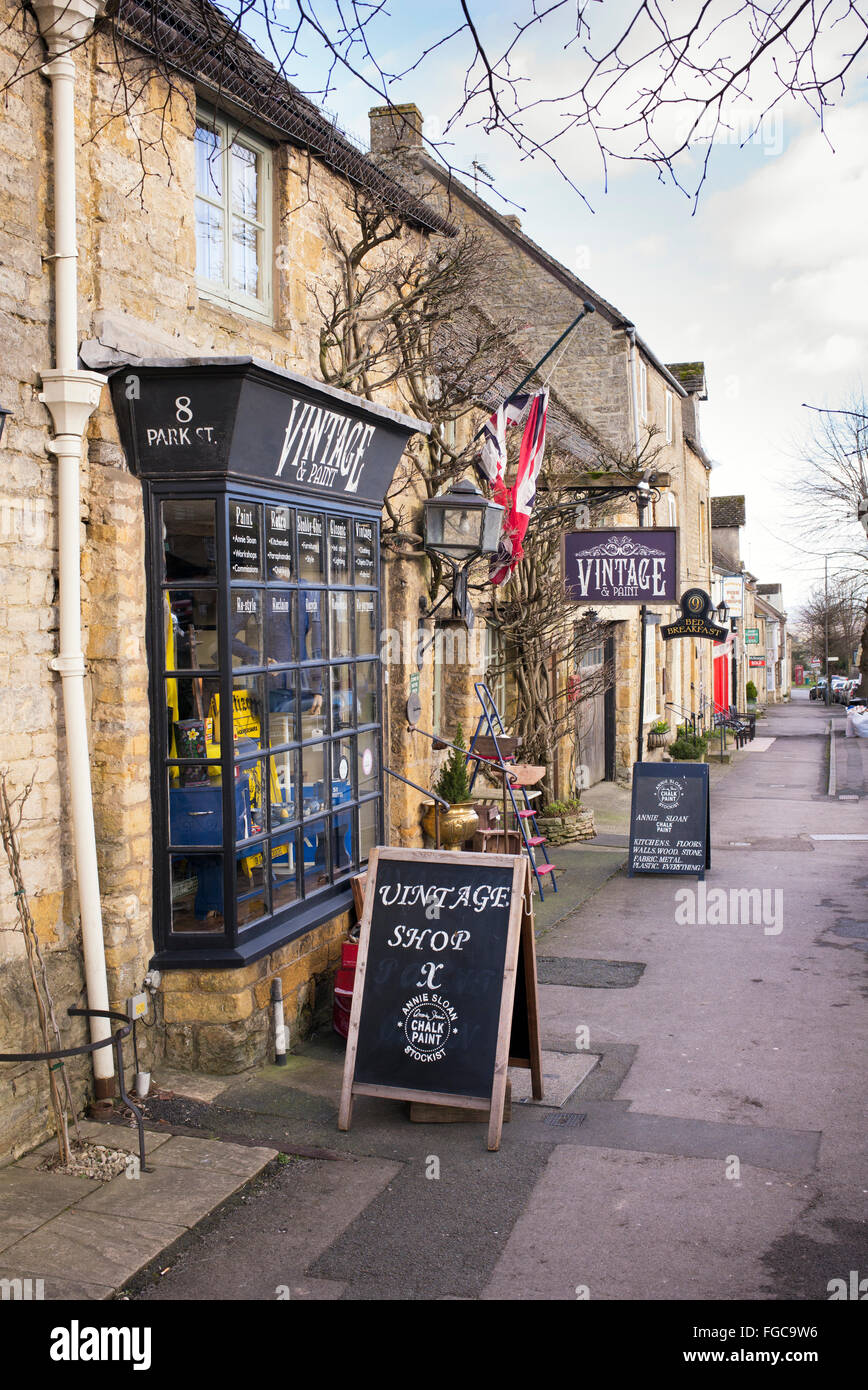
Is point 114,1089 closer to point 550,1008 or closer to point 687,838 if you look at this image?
point 550,1008

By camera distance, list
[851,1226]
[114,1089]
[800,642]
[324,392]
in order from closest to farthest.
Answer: [851,1226] < [114,1089] < [324,392] < [800,642]

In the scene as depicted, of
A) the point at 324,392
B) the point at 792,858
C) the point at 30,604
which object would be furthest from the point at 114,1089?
the point at 792,858

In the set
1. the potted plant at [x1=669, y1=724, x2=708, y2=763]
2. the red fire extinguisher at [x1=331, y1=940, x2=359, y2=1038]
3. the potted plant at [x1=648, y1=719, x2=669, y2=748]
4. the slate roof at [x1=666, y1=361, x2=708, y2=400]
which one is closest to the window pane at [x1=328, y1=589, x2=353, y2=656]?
the red fire extinguisher at [x1=331, y1=940, x2=359, y2=1038]

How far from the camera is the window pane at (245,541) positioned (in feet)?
19.9

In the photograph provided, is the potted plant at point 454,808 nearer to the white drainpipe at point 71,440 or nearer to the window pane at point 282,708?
the window pane at point 282,708

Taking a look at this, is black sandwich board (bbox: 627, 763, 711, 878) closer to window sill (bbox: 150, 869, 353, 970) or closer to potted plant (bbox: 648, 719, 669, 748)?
window sill (bbox: 150, 869, 353, 970)

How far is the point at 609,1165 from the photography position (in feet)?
17.1

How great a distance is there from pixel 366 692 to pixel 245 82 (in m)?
3.75

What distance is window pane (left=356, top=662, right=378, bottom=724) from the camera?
7.74 m

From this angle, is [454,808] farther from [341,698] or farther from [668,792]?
[341,698]

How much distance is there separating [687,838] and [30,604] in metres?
8.11

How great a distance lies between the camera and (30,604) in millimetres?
5289

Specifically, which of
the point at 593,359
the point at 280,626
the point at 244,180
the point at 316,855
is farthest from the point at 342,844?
the point at 593,359

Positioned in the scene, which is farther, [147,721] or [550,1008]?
[550,1008]
